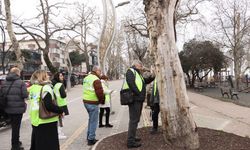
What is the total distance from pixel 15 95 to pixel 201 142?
4226mm

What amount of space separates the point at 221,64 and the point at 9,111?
38640mm

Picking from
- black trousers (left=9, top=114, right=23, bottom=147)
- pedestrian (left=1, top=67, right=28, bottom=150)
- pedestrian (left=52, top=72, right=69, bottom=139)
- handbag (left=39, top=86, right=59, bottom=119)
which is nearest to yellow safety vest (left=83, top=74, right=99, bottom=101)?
pedestrian (left=52, top=72, right=69, bottom=139)

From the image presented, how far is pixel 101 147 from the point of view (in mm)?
7809

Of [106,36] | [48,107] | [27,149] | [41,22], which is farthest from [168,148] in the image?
[41,22]

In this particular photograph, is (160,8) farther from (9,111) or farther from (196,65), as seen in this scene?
(196,65)

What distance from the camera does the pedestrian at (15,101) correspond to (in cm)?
842

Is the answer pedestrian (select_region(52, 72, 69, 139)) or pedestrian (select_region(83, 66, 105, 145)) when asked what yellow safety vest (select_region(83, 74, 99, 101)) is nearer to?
pedestrian (select_region(83, 66, 105, 145))

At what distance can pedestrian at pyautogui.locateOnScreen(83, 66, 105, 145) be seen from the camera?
907 centimetres

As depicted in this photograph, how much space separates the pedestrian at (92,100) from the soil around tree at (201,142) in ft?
1.77

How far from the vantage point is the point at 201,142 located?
7.64 m

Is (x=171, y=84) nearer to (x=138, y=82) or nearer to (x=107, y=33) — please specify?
(x=138, y=82)

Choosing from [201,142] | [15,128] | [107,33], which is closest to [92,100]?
[15,128]

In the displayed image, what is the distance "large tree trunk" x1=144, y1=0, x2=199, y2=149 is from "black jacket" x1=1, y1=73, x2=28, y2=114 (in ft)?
10.6

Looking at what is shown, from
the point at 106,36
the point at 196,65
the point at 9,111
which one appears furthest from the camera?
the point at 196,65
